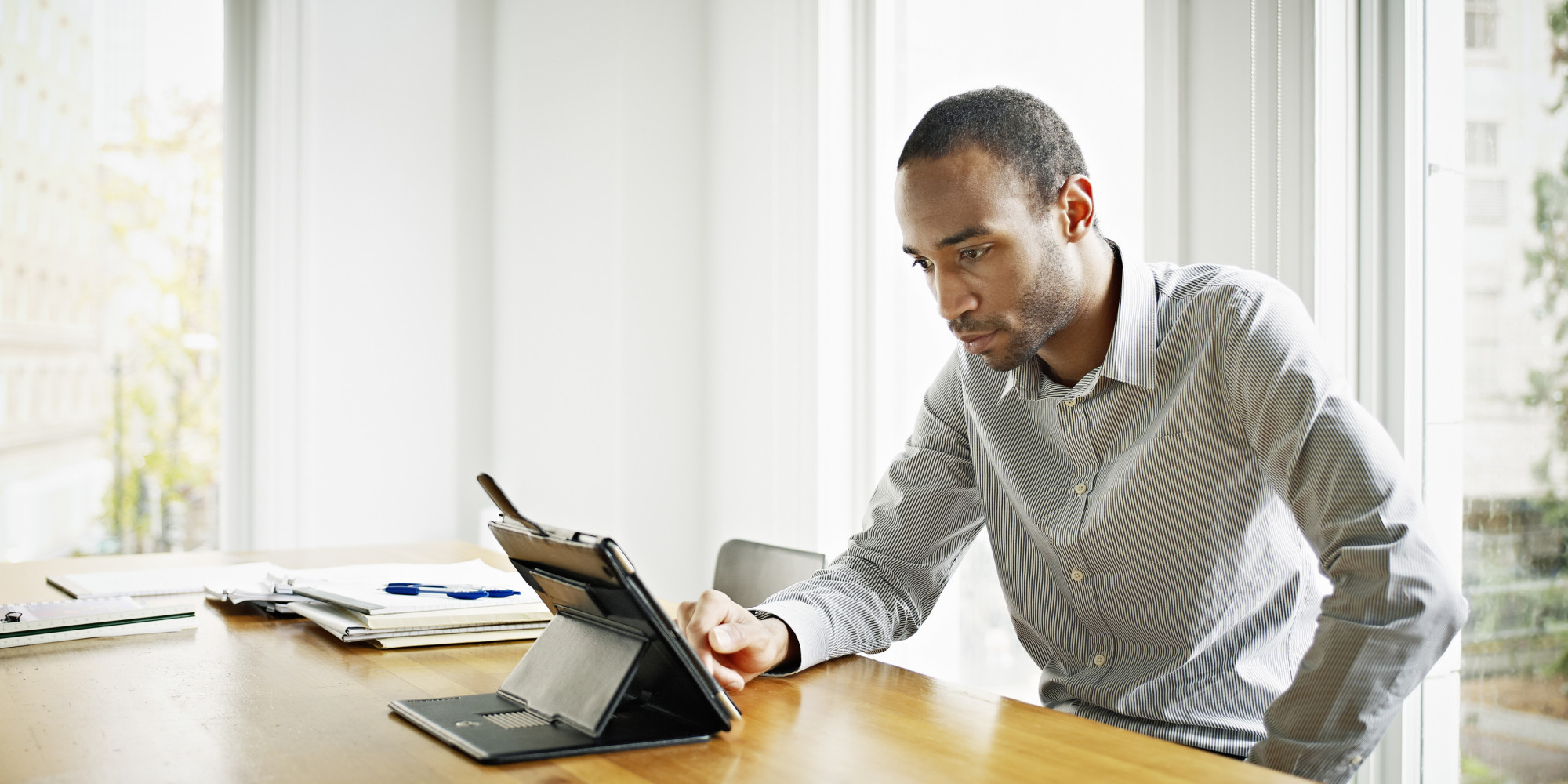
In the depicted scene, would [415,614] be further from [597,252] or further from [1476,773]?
[597,252]

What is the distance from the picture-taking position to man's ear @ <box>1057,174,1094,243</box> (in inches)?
53.2

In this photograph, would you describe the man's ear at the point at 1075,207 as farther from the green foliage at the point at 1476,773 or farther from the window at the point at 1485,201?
the green foliage at the point at 1476,773

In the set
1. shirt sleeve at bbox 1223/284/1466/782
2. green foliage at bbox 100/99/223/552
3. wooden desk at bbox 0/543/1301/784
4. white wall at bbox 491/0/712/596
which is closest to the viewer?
wooden desk at bbox 0/543/1301/784

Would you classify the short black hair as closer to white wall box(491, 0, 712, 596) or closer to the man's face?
the man's face

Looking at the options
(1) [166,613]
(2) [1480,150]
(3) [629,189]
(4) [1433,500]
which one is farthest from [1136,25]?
(1) [166,613]

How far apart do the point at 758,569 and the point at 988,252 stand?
2.50ft

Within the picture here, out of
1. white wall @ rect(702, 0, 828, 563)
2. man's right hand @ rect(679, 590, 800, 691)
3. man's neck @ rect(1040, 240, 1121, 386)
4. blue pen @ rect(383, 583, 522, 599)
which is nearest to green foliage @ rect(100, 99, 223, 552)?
white wall @ rect(702, 0, 828, 563)

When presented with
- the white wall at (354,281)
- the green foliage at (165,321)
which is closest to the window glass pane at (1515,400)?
the white wall at (354,281)

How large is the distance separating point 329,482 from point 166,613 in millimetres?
1973

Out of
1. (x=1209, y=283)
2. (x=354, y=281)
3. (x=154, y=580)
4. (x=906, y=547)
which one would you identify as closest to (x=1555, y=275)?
(x=1209, y=283)

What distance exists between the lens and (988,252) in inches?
51.3

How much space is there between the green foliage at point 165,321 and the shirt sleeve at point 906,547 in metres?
2.49

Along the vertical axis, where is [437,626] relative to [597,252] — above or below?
below

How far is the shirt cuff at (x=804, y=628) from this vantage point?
3.92 feet
